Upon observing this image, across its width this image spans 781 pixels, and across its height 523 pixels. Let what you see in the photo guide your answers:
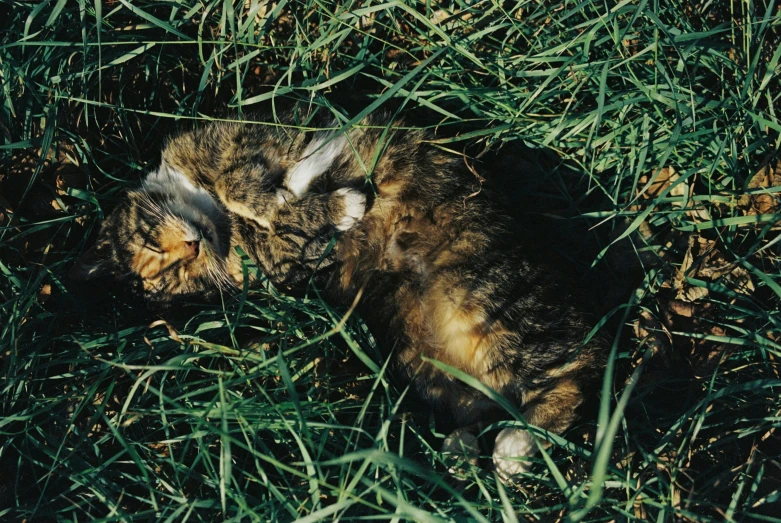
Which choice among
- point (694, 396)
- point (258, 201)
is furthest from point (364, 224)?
point (694, 396)

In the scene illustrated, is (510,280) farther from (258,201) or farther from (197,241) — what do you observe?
(197,241)

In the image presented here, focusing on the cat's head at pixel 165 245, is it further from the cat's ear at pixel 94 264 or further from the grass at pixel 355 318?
the grass at pixel 355 318

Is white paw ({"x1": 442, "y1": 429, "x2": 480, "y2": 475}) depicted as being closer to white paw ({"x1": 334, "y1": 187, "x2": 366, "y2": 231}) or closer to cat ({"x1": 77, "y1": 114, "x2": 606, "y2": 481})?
cat ({"x1": 77, "y1": 114, "x2": 606, "y2": 481})

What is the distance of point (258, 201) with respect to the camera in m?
3.12

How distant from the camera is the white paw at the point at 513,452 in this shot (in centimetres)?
288

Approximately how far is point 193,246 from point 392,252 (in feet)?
3.37

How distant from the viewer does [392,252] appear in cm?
309

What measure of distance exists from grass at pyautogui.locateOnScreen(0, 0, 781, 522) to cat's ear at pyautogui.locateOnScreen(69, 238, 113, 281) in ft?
0.52

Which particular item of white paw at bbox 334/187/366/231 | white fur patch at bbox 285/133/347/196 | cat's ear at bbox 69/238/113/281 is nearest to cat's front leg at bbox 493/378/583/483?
white paw at bbox 334/187/366/231

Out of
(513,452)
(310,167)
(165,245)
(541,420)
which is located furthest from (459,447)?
(165,245)

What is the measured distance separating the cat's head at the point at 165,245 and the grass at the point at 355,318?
0.16 metres

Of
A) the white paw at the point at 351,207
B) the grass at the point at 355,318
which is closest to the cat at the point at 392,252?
the white paw at the point at 351,207

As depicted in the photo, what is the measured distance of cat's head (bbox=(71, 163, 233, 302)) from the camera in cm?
313

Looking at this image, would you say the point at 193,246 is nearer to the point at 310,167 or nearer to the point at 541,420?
the point at 310,167
